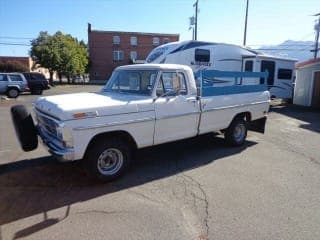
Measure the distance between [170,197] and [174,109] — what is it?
1.81m

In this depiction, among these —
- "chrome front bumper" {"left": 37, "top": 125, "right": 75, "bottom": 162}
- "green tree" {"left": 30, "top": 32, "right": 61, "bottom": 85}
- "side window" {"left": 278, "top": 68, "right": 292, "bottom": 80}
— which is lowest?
"chrome front bumper" {"left": 37, "top": 125, "right": 75, "bottom": 162}

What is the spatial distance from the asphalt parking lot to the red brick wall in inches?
1698

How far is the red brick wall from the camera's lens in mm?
47562

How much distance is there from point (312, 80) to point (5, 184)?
1855 cm

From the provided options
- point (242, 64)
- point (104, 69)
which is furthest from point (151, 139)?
point (104, 69)

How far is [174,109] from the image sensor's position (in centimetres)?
546

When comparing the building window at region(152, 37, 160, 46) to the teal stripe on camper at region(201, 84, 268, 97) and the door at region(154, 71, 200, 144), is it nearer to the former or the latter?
the teal stripe on camper at region(201, 84, 268, 97)

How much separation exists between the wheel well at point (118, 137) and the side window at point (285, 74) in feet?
45.9

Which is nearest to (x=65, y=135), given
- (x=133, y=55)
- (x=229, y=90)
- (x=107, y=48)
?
(x=229, y=90)

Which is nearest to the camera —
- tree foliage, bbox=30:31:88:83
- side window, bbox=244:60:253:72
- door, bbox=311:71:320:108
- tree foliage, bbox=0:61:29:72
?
side window, bbox=244:60:253:72

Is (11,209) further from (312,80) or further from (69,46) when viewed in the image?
(69,46)

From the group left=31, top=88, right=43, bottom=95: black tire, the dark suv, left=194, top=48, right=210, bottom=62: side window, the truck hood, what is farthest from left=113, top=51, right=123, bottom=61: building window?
the truck hood

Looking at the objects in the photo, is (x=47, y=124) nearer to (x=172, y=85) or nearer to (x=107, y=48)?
(x=172, y=85)

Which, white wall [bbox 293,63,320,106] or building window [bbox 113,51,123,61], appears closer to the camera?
white wall [bbox 293,63,320,106]
